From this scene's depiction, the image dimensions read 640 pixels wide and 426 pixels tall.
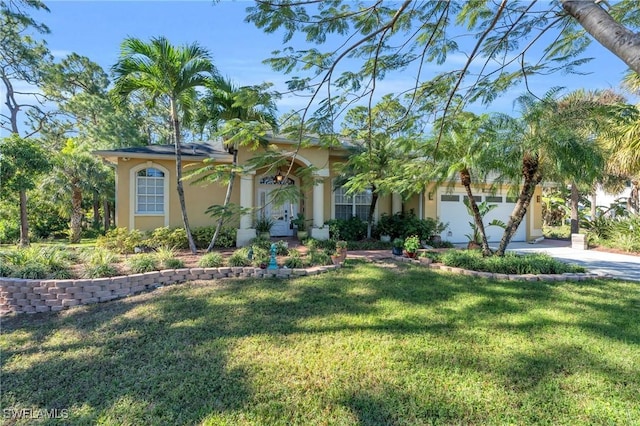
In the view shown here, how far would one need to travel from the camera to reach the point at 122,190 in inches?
461

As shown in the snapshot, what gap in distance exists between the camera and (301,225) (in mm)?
13438

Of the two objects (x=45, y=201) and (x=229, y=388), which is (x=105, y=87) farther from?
(x=229, y=388)

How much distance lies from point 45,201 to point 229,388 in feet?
63.3

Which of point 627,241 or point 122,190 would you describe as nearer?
point 122,190

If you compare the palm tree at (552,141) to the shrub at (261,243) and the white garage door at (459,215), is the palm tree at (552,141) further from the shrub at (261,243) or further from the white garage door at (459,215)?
the shrub at (261,243)

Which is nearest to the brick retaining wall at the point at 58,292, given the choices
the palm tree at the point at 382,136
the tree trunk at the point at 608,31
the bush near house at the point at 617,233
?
the palm tree at the point at 382,136

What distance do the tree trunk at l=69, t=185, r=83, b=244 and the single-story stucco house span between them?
217 inches

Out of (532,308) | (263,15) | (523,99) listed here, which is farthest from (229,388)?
(523,99)

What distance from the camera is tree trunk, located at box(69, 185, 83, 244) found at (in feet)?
50.8

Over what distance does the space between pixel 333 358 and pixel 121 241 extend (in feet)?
31.1

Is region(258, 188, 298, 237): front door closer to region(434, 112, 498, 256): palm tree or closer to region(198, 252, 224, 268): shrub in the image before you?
region(198, 252, 224, 268): shrub

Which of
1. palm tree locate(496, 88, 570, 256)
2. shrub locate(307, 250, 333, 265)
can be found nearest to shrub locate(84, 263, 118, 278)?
shrub locate(307, 250, 333, 265)

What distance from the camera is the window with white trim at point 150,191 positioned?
12039 millimetres

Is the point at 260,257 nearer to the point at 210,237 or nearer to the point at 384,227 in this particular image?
the point at 210,237
